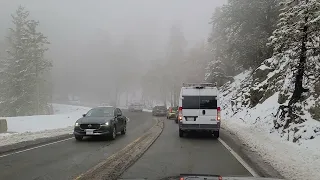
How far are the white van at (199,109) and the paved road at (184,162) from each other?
287 centimetres

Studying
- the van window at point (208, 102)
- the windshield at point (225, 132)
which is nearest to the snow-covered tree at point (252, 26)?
the windshield at point (225, 132)

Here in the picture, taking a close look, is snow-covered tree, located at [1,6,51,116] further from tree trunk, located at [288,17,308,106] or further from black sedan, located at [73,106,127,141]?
tree trunk, located at [288,17,308,106]

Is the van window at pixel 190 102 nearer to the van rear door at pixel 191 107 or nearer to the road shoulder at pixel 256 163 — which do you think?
the van rear door at pixel 191 107

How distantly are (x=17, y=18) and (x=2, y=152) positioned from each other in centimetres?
4976

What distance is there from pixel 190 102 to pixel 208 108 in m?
0.91

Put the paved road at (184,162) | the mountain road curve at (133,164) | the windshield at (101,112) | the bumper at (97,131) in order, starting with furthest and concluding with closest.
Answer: the windshield at (101,112)
the bumper at (97,131)
the paved road at (184,162)
the mountain road curve at (133,164)

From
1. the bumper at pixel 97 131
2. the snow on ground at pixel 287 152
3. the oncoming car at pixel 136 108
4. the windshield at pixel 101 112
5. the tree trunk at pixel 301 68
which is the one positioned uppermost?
the tree trunk at pixel 301 68

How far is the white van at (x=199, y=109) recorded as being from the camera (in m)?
16.2

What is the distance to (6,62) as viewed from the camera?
5775cm

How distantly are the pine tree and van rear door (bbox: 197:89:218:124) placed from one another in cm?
289

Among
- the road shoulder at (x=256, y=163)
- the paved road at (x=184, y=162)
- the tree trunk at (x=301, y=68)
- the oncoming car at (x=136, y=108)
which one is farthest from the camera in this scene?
the oncoming car at (x=136, y=108)

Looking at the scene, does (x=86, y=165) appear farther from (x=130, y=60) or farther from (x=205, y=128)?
(x=130, y=60)

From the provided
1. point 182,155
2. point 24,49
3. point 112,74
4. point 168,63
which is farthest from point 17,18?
point 182,155

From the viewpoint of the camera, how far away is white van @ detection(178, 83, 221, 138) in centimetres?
1622
